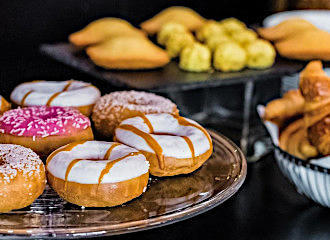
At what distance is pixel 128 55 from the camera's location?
1481mm

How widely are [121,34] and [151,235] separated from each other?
3.14 ft

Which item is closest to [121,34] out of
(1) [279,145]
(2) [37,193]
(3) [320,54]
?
(3) [320,54]

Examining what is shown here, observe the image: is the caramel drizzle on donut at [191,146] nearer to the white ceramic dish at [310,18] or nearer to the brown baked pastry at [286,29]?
the brown baked pastry at [286,29]

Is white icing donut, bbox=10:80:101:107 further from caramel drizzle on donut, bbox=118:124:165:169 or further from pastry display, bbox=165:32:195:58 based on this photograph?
pastry display, bbox=165:32:195:58

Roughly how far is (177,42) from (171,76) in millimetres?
244

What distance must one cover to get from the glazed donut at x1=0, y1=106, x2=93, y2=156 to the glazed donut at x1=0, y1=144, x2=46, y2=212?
0.10 meters

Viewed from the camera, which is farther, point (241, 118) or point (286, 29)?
point (241, 118)

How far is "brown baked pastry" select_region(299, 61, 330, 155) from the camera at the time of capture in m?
0.87

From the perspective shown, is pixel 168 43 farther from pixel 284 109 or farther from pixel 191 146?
pixel 191 146

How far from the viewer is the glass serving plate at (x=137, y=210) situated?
596 millimetres

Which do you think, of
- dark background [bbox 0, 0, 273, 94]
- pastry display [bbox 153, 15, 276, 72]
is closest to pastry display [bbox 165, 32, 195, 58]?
pastry display [bbox 153, 15, 276, 72]

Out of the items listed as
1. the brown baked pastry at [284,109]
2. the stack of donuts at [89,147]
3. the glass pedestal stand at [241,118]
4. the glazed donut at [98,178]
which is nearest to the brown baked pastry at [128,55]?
the glass pedestal stand at [241,118]

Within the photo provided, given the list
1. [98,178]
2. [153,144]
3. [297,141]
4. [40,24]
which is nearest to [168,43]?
[40,24]

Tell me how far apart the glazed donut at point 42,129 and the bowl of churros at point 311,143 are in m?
0.42
